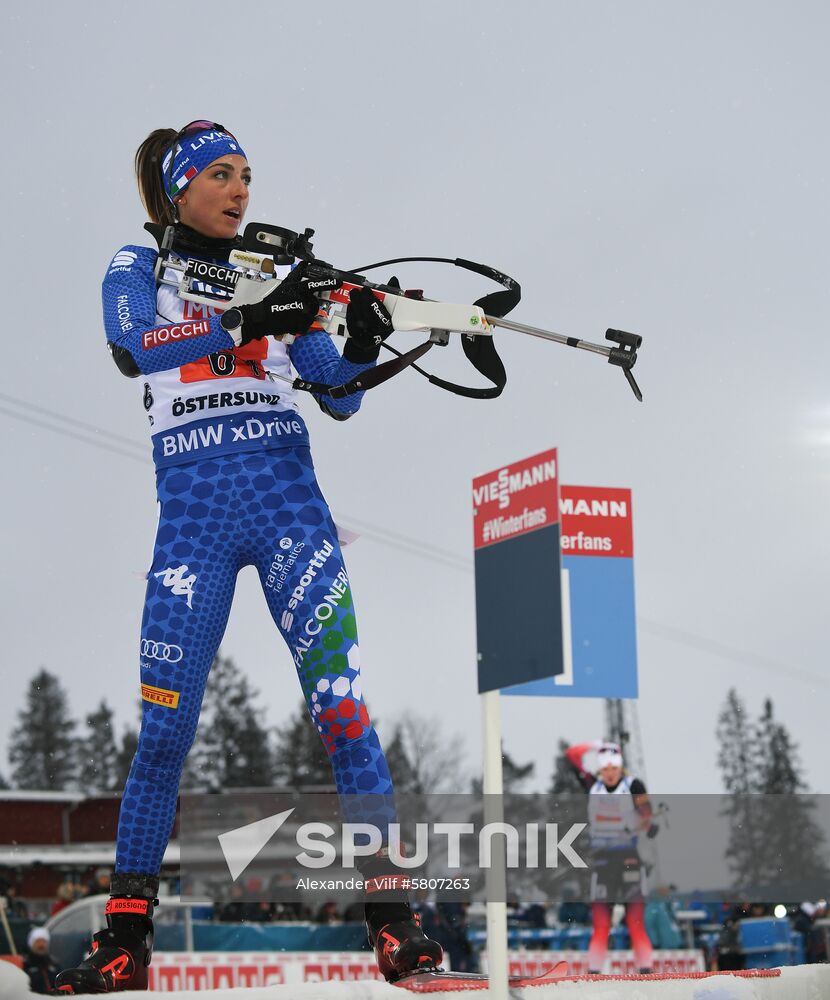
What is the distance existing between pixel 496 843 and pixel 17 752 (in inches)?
2935

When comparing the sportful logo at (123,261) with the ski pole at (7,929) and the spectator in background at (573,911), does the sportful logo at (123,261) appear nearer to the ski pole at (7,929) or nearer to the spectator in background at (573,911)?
the ski pole at (7,929)

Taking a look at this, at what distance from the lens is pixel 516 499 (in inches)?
156

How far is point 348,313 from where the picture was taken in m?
4.12

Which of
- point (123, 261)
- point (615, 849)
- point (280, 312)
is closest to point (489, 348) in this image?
point (280, 312)

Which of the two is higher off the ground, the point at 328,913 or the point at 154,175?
the point at 154,175

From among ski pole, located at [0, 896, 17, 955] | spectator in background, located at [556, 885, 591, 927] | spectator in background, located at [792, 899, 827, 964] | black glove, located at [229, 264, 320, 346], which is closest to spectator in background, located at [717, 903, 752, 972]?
spectator in background, located at [792, 899, 827, 964]

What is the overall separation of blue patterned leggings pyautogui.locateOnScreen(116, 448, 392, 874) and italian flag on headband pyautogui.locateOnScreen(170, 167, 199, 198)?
98cm

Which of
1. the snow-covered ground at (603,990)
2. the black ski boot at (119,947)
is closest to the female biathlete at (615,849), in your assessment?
the snow-covered ground at (603,990)

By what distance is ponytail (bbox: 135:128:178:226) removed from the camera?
4914 millimetres

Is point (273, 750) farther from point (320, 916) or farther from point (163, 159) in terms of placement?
point (163, 159)

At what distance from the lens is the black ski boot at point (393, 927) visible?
411 cm

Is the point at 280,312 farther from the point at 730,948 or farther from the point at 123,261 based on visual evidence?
the point at 730,948

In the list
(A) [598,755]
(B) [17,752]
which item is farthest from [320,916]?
(B) [17,752]

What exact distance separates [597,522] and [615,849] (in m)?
7.01
